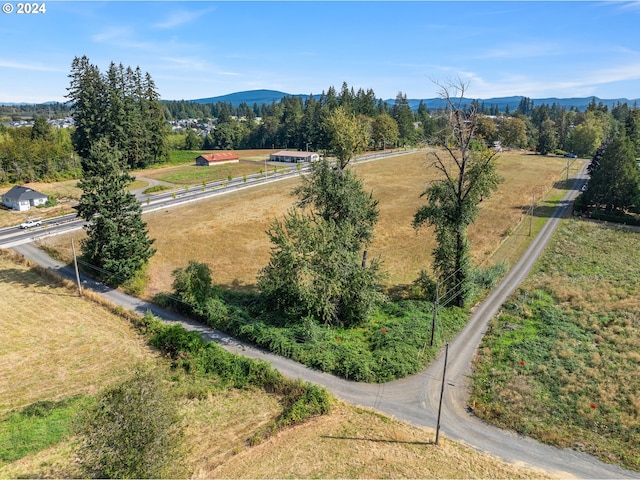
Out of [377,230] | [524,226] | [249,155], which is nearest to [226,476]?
[377,230]

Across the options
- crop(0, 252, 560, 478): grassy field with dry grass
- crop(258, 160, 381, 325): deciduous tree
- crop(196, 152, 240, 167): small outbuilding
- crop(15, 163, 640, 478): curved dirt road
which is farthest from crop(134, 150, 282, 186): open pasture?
crop(258, 160, 381, 325): deciduous tree

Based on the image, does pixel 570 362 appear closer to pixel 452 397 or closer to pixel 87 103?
pixel 452 397

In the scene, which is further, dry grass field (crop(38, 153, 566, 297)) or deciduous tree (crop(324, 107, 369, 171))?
dry grass field (crop(38, 153, 566, 297))

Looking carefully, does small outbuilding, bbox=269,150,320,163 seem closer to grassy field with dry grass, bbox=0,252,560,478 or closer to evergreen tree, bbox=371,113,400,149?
evergreen tree, bbox=371,113,400,149

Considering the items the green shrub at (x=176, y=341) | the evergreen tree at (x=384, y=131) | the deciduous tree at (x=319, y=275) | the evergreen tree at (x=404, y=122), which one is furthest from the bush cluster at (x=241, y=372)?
the evergreen tree at (x=404, y=122)

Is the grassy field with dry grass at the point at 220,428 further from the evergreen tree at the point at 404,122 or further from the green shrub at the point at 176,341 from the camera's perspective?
the evergreen tree at the point at 404,122

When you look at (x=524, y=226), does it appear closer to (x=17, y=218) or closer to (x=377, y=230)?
(x=377, y=230)
